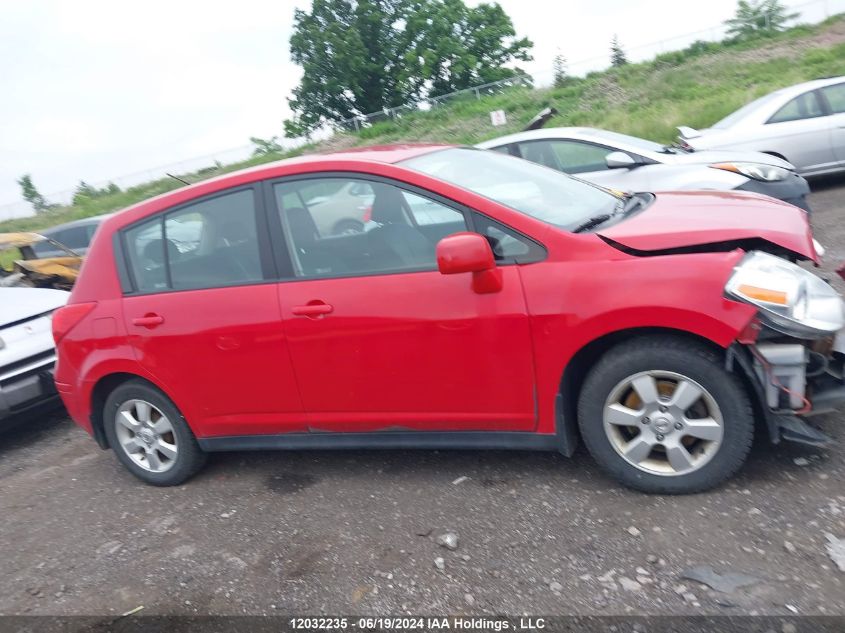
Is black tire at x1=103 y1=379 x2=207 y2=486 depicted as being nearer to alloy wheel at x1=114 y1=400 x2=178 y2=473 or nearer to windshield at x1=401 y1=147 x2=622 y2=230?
alloy wheel at x1=114 y1=400 x2=178 y2=473

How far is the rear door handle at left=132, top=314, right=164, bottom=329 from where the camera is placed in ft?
13.1

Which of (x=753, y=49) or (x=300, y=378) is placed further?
(x=753, y=49)

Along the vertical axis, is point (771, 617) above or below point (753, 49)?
below

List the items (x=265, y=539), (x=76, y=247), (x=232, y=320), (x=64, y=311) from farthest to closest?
(x=76, y=247), (x=64, y=311), (x=232, y=320), (x=265, y=539)

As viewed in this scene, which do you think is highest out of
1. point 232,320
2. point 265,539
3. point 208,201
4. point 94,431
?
point 208,201

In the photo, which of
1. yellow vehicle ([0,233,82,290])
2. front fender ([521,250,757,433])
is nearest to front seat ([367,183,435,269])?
front fender ([521,250,757,433])

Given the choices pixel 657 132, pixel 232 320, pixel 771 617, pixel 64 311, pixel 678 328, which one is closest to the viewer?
pixel 771 617

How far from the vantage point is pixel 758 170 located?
6801 millimetres

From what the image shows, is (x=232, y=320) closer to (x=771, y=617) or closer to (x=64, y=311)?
(x=64, y=311)

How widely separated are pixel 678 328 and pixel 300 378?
183cm

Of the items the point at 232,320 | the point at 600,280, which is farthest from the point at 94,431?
the point at 600,280

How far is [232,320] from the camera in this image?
376cm

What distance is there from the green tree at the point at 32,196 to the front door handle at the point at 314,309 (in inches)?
1771

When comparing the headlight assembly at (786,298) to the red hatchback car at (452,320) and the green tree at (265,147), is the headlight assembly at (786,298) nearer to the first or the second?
the red hatchback car at (452,320)
